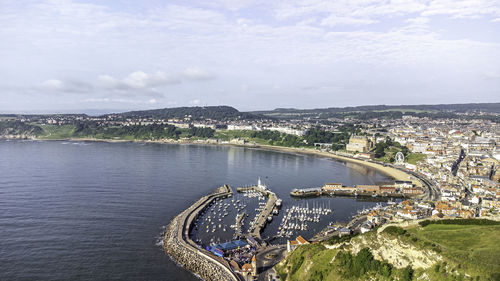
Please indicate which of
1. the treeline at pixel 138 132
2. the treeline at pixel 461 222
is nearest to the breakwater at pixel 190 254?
the treeline at pixel 461 222

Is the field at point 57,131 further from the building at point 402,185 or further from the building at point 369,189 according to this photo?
the building at point 402,185

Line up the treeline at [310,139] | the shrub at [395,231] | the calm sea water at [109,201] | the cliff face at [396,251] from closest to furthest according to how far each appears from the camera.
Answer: the cliff face at [396,251], the shrub at [395,231], the calm sea water at [109,201], the treeline at [310,139]

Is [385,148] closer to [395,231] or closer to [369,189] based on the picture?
[369,189]

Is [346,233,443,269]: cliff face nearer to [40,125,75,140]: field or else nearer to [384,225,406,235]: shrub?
[384,225,406,235]: shrub

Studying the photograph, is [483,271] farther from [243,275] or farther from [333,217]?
[333,217]

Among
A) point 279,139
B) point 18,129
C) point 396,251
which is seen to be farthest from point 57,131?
point 396,251

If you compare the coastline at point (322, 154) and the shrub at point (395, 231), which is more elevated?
the shrub at point (395, 231)

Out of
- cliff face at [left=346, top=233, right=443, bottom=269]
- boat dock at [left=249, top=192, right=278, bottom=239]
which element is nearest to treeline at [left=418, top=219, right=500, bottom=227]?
cliff face at [left=346, top=233, right=443, bottom=269]
